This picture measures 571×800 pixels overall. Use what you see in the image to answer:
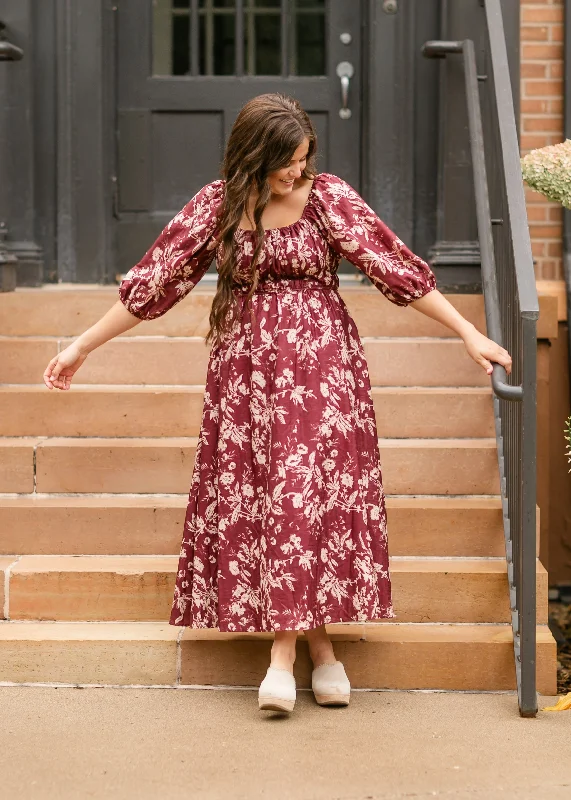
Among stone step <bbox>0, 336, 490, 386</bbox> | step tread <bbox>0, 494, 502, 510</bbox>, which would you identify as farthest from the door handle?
step tread <bbox>0, 494, 502, 510</bbox>

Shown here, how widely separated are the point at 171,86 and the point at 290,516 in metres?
3.00

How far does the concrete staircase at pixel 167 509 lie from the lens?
136 inches

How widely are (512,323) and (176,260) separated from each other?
1083mm

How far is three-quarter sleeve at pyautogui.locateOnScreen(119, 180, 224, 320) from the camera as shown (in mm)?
3199

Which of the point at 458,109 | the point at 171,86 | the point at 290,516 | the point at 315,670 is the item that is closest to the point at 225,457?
the point at 290,516

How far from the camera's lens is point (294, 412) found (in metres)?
3.15

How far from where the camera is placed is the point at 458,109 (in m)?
4.98

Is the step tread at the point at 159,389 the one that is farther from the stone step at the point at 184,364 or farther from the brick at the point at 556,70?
the brick at the point at 556,70

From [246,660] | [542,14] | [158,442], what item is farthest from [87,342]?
[542,14]

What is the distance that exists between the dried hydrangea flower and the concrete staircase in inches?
32.6

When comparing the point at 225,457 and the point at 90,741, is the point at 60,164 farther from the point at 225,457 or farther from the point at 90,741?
the point at 90,741

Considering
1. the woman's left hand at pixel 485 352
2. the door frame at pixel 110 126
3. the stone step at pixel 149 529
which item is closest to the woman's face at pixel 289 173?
the woman's left hand at pixel 485 352

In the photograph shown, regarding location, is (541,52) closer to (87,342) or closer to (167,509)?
(167,509)

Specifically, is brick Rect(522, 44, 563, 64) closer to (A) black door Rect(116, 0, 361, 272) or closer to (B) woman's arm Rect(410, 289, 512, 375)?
(A) black door Rect(116, 0, 361, 272)
